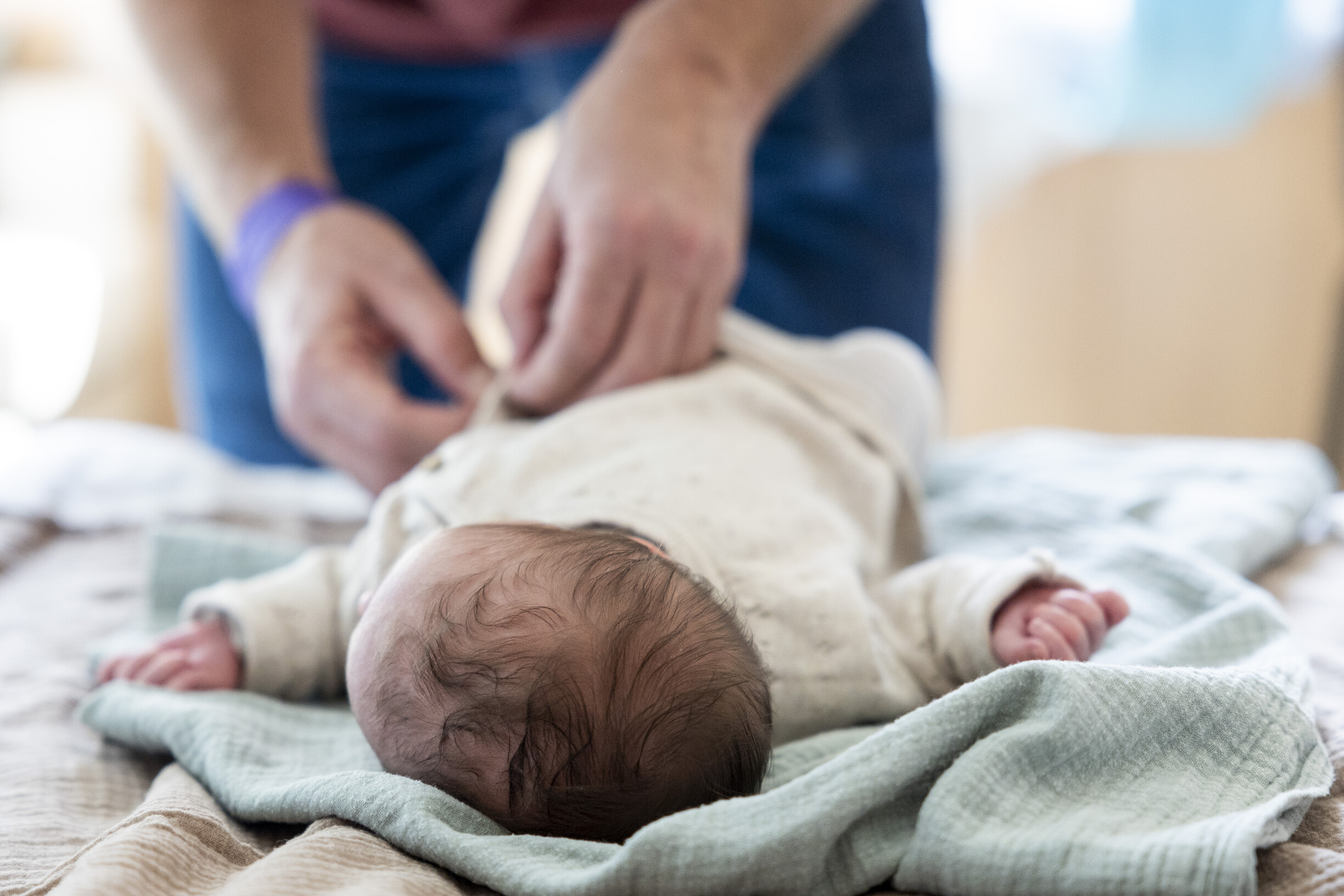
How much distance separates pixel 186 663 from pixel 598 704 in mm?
390

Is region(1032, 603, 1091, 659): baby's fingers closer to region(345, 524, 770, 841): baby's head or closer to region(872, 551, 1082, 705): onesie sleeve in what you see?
region(872, 551, 1082, 705): onesie sleeve

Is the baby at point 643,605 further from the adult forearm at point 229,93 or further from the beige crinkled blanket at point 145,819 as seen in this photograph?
the adult forearm at point 229,93

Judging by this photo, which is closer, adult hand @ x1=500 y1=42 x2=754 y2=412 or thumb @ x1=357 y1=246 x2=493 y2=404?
adult hand @ x1=500 y1=42 x2=754 y2=412

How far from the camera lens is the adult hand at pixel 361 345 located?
3.13 feet

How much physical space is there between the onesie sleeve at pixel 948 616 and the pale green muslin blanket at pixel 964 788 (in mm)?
80

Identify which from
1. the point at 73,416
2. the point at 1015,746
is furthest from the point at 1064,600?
the point at 73,416

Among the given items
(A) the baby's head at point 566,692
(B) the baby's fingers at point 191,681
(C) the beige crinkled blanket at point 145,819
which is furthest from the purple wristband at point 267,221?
(A) the baby's head at point 566,692

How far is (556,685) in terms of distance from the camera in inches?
21.2

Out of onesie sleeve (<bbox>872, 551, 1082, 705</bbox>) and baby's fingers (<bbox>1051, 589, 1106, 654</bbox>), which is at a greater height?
baby's fingers (<bbox>1051, 589, 1106, 654</bbox>)

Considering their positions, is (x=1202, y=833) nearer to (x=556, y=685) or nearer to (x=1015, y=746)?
(x=1015, y=746)

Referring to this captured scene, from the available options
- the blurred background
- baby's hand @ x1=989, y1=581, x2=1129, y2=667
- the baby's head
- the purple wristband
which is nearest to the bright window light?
the blurred background

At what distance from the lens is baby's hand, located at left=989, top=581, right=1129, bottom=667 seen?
66 cm

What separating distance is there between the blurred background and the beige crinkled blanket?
154 centimetres

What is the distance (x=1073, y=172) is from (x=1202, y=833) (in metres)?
2.48
